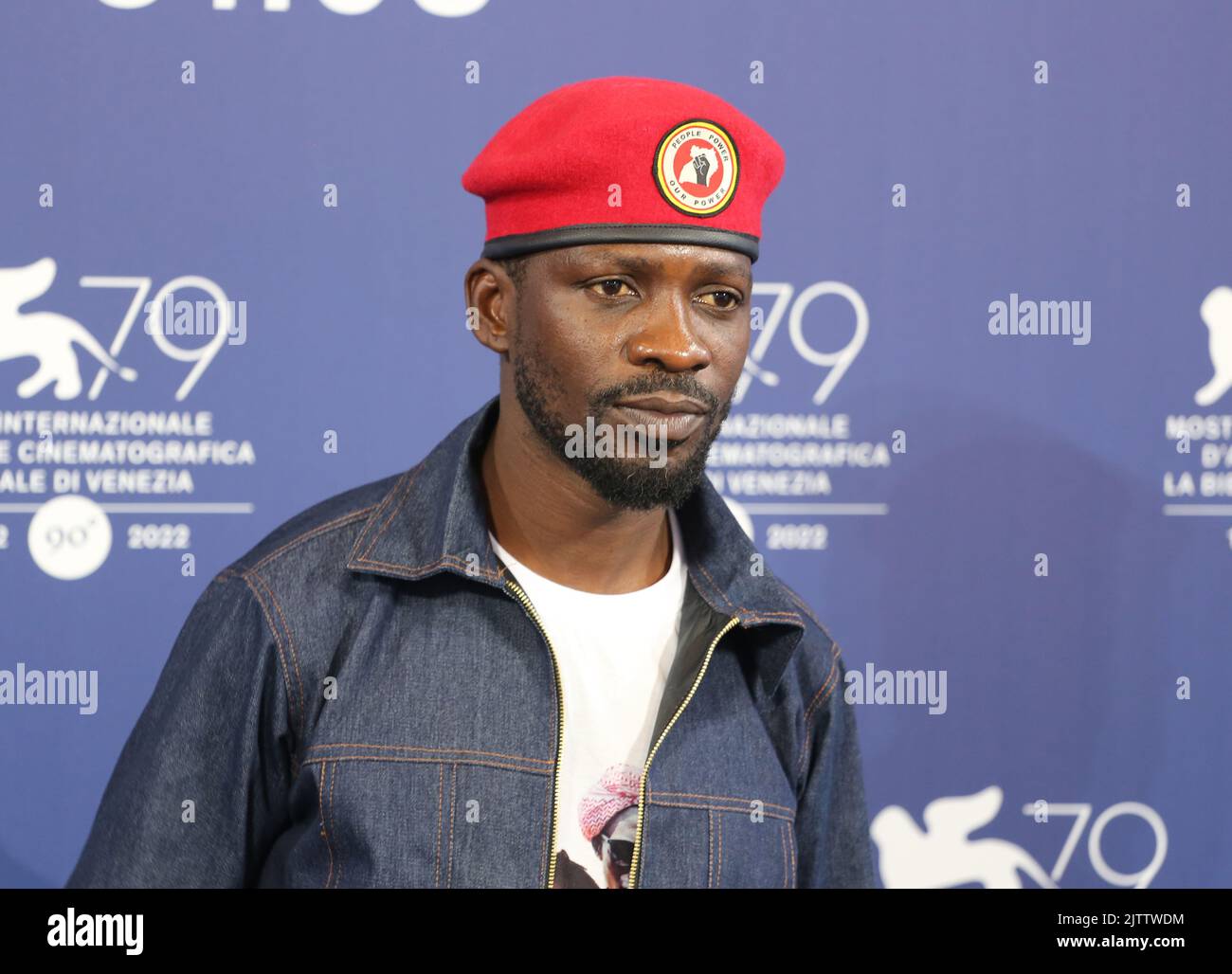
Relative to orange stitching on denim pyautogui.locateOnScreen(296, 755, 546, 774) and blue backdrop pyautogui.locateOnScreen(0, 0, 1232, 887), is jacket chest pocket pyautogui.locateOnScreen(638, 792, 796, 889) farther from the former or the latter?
blue backdrop pyautogui.locateOnScreen(0, 0, 1232, 887)

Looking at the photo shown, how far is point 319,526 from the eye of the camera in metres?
1.17

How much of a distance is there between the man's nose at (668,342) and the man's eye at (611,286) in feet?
0.11

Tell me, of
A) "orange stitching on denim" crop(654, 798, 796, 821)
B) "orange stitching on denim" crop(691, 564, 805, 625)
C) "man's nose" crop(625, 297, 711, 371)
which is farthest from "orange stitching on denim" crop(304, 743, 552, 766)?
"man's nose" crop(625, 297, 711, 371)

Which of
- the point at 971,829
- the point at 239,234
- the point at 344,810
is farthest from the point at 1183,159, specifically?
the point at 344,810

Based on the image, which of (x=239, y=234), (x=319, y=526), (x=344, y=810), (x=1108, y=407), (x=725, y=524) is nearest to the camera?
(x=344, y=810)

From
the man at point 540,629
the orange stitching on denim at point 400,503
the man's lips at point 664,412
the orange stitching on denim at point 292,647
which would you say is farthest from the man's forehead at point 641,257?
the orange stitching on denim at point 292,647

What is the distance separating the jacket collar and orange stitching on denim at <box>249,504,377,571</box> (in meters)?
0.01

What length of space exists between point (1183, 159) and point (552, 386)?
119 cm

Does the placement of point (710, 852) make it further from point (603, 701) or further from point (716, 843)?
point (603, 701)

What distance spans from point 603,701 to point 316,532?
11.6 inches

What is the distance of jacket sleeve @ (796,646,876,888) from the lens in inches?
51.1

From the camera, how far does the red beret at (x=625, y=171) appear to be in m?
1.14

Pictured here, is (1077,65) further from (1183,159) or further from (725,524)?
(725,524)

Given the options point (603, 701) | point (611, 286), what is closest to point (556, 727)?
point (603, 701)
